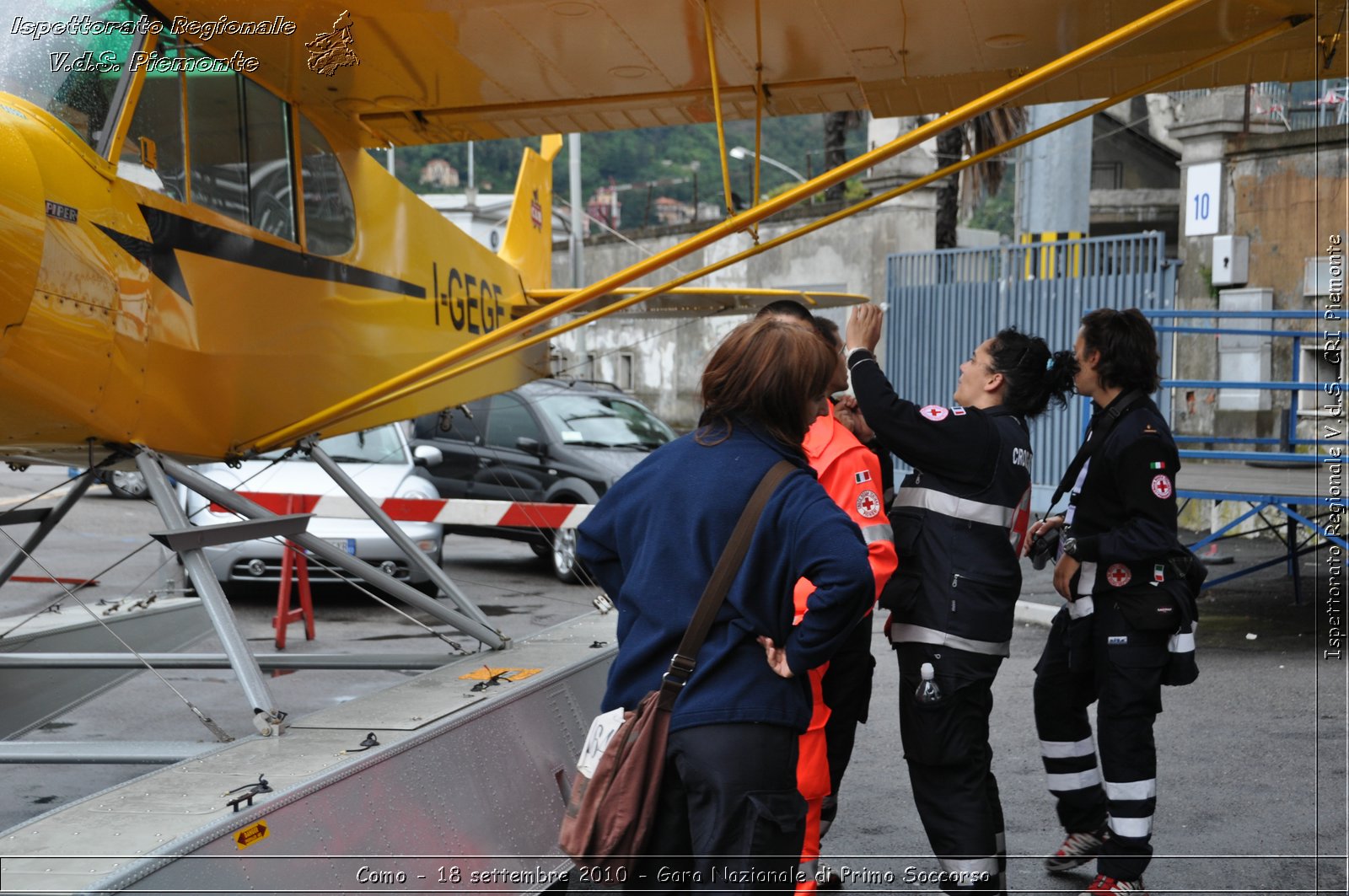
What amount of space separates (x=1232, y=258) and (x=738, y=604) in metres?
12.0

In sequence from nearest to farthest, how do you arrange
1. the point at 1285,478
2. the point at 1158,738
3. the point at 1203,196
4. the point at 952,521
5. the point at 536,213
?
the point at 952,521 < the point at 1158,738 < the point at 1285,478 < the point at 536,213 < the point at 1203,196

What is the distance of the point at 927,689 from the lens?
3559 millimetres

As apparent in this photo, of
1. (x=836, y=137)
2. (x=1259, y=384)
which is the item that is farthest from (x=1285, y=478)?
(x=836, y=137)

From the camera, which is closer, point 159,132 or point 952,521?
point 952,521

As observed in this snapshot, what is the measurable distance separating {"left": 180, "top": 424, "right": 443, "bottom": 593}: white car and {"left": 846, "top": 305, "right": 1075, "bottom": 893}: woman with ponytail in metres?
5.49

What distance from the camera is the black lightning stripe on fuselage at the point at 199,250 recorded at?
3.87 metres

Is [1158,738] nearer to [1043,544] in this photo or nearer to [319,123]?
[1043,544]

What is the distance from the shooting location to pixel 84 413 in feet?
12.4

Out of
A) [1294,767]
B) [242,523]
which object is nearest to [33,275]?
[242,523]

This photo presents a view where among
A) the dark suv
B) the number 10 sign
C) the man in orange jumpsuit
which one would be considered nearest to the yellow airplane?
the man in orange jumpsuit

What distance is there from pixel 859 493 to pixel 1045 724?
4.52 ft

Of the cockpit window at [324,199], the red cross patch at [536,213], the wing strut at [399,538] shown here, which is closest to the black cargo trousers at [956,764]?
the wing strut at [399,538]

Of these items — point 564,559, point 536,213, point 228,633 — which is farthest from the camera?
point 564,559

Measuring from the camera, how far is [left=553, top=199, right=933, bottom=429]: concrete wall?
1986 centimetres
